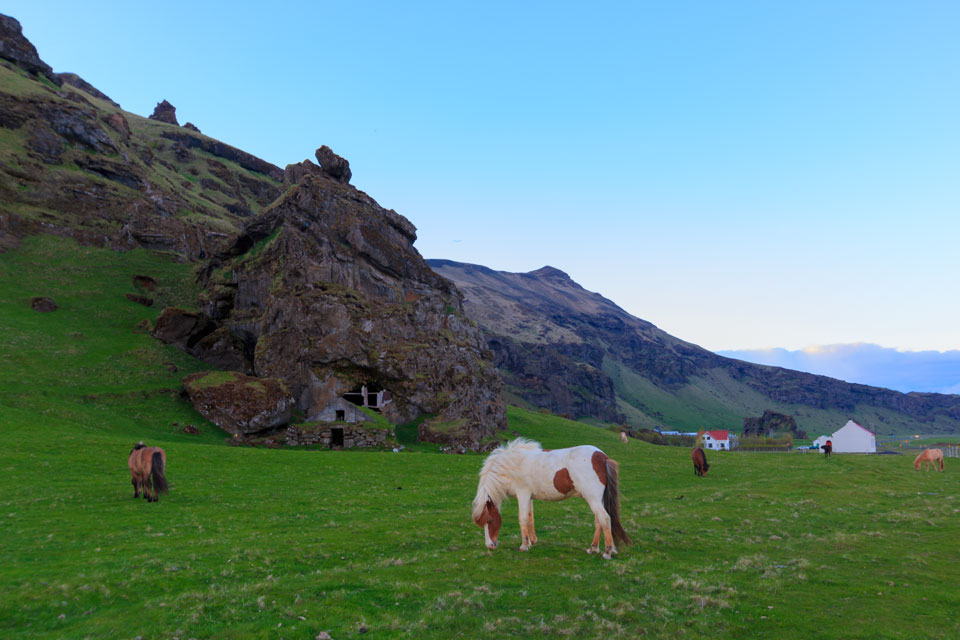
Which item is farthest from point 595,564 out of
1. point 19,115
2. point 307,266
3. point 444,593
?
point 19,115

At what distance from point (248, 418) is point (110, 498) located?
27.2 meters

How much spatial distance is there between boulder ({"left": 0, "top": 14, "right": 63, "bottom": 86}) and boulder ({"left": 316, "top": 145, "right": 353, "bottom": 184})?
337 ft

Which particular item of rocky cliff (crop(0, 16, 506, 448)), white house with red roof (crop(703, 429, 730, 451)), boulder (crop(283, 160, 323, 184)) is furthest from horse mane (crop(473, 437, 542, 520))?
white house with red roof (crop(703, 429, 730, 451))

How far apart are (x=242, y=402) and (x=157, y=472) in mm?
28048

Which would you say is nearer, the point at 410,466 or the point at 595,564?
the point at 595,564

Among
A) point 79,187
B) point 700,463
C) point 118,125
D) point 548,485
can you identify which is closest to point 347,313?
point 700,463

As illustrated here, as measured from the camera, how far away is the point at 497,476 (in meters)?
17.0

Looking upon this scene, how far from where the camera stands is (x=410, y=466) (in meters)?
42.0

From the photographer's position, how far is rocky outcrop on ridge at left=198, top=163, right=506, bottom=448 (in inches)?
2373

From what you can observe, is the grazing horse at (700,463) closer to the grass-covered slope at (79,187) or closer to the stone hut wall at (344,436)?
the stone hut wall at (344,436)

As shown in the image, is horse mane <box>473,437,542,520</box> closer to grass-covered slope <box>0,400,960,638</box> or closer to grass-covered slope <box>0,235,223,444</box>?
grass-covered slope <box>0,400,960,638</box>

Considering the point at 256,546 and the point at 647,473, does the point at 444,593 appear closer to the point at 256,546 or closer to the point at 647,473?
the point at 256,546

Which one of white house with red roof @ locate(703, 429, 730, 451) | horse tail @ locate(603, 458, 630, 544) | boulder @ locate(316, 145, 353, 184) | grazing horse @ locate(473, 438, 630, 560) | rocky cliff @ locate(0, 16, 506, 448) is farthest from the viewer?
white house with red roof @ locate(703, 429, 730, 451)

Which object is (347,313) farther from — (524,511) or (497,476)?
(524,511)
